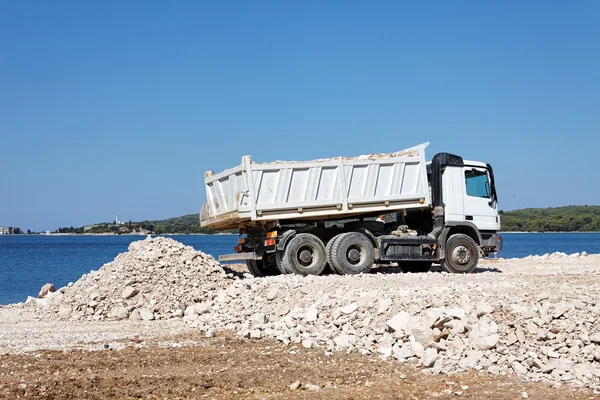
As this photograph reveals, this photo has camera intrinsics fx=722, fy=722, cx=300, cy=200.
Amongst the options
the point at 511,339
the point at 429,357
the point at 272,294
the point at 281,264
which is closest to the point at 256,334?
the point at 272,294

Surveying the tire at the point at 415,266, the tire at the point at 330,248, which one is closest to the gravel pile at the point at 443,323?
the tire at the point at 330,248

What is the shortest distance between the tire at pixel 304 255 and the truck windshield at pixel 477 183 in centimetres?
436

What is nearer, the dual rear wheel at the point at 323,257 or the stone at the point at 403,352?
the stone at the point at 403,352

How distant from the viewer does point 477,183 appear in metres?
18.7

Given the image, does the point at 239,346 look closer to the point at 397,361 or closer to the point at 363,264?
the point at 397,361

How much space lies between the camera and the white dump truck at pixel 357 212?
16719 mm

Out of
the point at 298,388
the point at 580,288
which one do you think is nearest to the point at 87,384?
the point at 298,388

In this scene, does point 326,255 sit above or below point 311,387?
above

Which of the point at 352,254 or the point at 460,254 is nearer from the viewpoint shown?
the point at 352,254

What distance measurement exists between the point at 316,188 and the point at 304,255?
5.29ft

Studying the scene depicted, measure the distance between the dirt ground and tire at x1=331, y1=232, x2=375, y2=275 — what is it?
6.95 metres

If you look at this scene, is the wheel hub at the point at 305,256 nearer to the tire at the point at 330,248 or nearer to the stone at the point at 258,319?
the tire at the point at 330,248

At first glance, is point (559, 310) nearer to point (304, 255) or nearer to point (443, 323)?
point (443, 323)

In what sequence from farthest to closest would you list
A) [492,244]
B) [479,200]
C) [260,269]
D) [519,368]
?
[492,244], [479,200], [260,269], [519,368]
